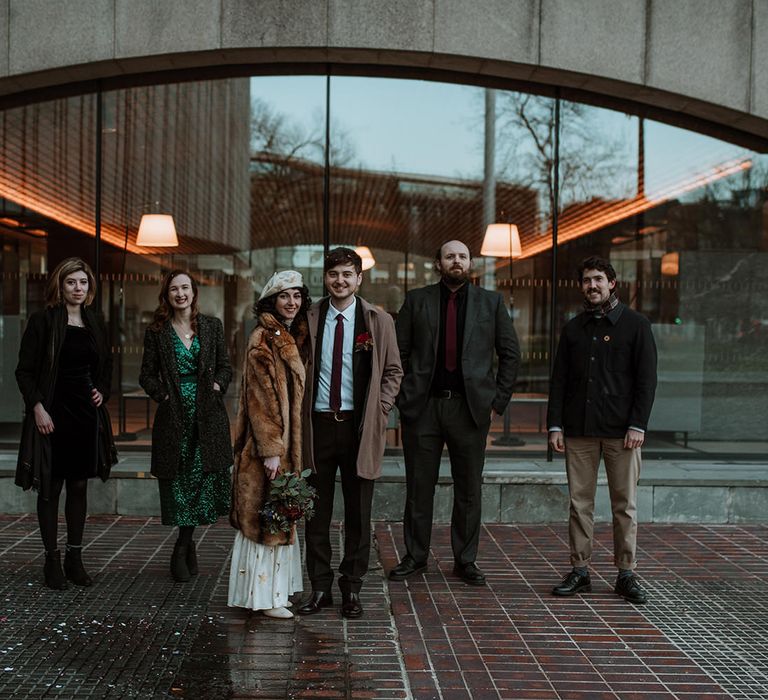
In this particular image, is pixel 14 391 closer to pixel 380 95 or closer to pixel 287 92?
pixel 287 92

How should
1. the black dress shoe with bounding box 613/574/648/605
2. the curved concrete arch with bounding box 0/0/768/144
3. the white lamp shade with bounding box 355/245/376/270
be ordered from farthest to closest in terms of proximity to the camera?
the white lamp shade with bounding box 355/245/376/270
the curved concrete arch with bounding box 0/0/768/144
the black dress shoe with bounding box 613/574/648/605

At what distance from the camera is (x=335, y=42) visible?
8.26 m

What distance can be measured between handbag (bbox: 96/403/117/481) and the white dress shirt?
5.44 ft

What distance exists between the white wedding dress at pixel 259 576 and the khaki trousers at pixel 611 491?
1.94 metres

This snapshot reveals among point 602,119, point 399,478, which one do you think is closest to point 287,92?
point 602,119

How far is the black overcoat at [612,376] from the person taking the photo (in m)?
5.75

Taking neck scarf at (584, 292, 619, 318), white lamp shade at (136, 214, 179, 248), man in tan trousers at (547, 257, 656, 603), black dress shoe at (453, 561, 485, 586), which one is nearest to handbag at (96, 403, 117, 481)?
black dress shoe at (453, 561, 485, 586)

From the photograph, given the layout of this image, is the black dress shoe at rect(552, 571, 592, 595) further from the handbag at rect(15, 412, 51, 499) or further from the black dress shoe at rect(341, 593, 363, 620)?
the handbag at rect(15, 412, 51, 499)

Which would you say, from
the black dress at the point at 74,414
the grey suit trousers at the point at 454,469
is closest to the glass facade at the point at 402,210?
the grey suit trousers at the point at 454,469

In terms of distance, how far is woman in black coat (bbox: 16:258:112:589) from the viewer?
19.2ft

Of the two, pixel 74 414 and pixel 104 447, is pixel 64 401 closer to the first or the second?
pixel 74 414

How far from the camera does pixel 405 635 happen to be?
4988 millimetres

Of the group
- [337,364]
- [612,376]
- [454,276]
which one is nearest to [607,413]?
[612,376]

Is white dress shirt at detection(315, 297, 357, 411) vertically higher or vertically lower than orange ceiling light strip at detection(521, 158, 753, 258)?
lower
